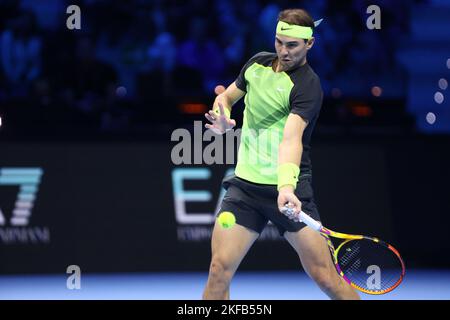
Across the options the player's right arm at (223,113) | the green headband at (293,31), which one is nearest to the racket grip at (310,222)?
the player's right arm at (223,113)

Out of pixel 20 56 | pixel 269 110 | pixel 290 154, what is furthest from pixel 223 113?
pixel 20 56

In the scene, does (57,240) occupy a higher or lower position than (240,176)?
lower

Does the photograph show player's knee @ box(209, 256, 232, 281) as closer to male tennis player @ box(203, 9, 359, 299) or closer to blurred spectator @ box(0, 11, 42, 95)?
male tennis player @ box(203, 9, 359, 299)

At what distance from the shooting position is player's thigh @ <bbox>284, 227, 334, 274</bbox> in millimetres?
5992

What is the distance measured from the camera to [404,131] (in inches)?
435

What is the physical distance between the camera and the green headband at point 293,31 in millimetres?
5992

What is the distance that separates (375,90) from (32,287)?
204 inches

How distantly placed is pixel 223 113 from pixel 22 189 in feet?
14.5

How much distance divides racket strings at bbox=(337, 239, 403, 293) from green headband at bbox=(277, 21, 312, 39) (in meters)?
1.33

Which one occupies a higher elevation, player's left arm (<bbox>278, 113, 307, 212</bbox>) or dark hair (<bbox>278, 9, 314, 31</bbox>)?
dark hair (<bbox>278, 9, 314, 31</bbox>)

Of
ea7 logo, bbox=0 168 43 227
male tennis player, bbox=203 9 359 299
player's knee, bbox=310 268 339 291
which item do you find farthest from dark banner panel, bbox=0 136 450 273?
player's knee, bbox=310 268 339 291

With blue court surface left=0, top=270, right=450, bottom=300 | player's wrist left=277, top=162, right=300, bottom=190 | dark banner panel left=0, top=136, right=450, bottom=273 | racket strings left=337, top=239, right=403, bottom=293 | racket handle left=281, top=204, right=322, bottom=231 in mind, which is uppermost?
player's wrist left=277, top=162, right=300, bottom=190
